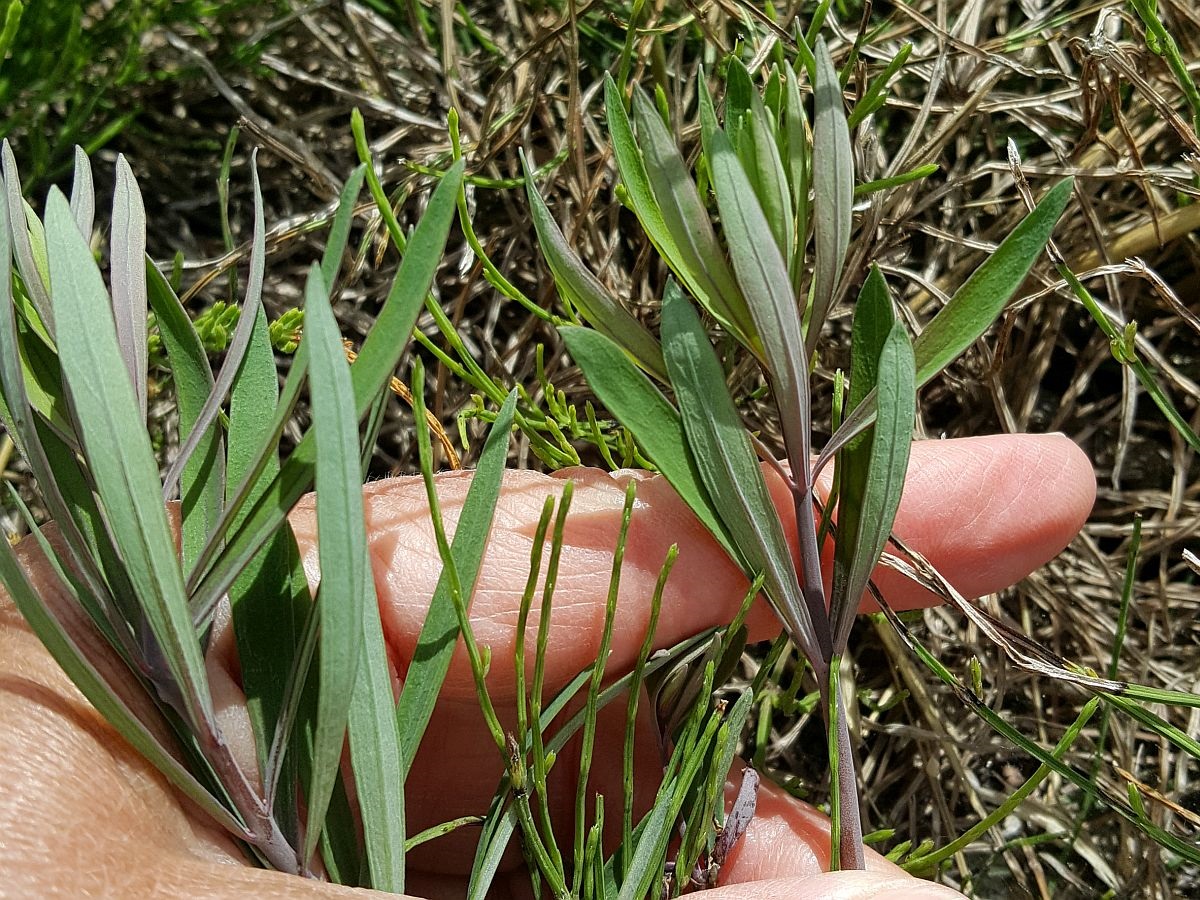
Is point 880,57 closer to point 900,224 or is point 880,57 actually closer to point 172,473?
point 900,224

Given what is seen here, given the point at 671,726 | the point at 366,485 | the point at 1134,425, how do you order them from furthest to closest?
1. the point at 1134,425
2. the point at 366,485
3. the point at 671,726

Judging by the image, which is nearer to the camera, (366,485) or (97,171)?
(366,485)

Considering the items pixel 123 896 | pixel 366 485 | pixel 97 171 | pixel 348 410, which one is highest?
pixel 97 171

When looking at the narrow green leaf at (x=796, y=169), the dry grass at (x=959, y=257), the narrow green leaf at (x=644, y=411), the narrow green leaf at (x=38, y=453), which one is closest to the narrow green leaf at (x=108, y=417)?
the narrow green leaf at (x=38, y=453)

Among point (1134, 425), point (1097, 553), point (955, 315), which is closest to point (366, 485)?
point (955, 315)

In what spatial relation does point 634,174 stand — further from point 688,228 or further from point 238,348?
point 238,348

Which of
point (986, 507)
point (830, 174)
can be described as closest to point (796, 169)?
point (830, 174)
